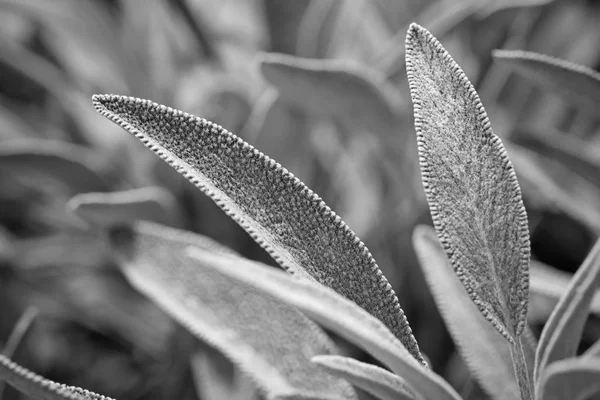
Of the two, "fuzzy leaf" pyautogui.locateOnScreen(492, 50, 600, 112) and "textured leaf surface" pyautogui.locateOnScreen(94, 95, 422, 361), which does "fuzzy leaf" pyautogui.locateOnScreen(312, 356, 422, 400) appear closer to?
"textured leaf surface" pyautogui.locateOnScreen(94, 95, 422, 361)

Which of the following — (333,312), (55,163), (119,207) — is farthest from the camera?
(55,163)

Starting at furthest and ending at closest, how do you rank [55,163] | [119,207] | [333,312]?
[55,163] → [119,207] → [333,312]

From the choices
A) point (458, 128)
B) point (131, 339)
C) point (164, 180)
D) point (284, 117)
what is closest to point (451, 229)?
point (458, 128)

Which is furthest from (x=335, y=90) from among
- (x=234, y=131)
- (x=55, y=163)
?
(x=55, y=163)

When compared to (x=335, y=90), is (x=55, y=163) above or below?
below

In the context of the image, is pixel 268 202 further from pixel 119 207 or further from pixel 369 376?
pixel 119 207
